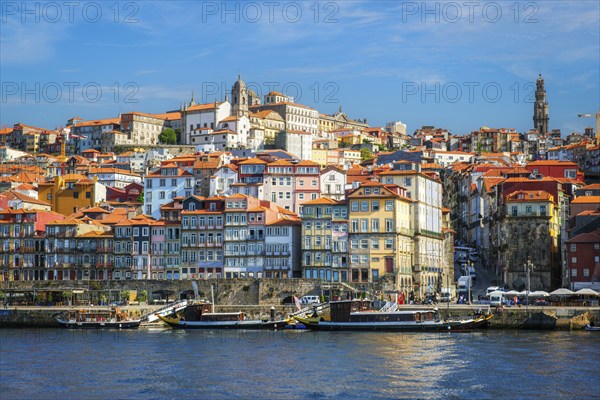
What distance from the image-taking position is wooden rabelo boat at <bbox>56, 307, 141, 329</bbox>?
79.2 meters

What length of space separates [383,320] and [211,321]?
46.7 ft

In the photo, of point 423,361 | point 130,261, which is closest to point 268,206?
point 130,261

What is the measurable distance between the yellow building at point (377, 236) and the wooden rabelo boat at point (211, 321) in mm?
12750

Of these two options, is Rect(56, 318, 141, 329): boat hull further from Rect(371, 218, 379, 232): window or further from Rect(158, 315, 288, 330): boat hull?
Rect(371, 218, 379, 232): window

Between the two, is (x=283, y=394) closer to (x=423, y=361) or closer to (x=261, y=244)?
(x=423, y=361)

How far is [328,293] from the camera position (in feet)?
280

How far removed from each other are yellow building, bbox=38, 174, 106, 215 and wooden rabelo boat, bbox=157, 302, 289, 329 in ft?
144

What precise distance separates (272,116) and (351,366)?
135m

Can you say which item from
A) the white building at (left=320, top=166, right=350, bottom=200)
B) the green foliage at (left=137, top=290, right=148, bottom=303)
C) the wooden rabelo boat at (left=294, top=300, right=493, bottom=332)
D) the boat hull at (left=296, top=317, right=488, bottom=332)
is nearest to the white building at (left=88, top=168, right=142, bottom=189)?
the white building at (left=320, top=166, right=350, bottom=200)

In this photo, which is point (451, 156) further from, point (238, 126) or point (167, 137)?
point (167, 137)

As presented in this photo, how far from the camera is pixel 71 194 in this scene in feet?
398

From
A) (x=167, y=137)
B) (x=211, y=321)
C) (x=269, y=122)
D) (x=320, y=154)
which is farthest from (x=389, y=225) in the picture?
(x=269, y=122)

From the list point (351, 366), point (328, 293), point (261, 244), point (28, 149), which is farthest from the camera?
point (28, 149)

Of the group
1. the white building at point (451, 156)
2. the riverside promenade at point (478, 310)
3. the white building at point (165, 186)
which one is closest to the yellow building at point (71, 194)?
the white building at point (165, 186)
